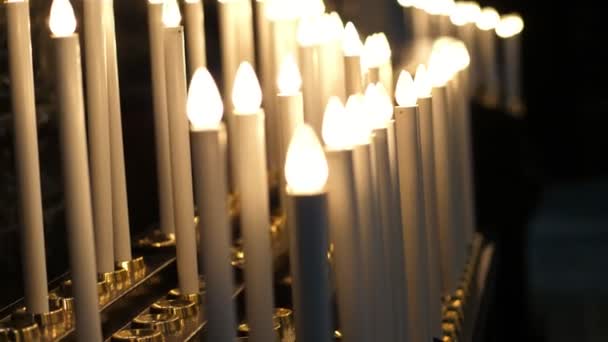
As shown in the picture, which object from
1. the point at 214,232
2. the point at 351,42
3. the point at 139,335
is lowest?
the point at 139,335

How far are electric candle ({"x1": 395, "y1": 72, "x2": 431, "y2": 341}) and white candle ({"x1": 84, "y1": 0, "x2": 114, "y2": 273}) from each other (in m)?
0.25

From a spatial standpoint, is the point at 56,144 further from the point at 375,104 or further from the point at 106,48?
the point at 375,104

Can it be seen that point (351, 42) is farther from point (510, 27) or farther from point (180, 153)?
point (510, 27)

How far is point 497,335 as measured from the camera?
155 centimetres

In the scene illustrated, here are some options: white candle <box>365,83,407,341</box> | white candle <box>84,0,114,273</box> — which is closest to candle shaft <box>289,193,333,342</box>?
white candle <box>365,83,407,341</box>

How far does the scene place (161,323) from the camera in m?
0.95

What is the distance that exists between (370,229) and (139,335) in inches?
9.8

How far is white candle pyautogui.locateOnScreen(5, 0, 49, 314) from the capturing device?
3.00 ft

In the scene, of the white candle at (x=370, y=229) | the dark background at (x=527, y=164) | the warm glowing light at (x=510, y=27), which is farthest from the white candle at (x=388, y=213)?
the warm glowing light at (x=510, y=27)

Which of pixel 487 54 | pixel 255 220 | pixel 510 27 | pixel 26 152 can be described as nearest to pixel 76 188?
pixel 26 152

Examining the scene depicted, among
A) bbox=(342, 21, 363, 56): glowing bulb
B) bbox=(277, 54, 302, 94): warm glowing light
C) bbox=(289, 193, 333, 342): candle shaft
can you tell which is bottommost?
bbox=(289, 193, 333, 342): candle shaft

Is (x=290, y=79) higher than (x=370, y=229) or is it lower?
higher

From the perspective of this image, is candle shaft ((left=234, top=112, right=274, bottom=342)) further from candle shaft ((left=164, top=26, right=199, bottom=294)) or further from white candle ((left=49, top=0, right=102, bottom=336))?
candle shaft ((left=164, top=26, right=199, bottom=294))

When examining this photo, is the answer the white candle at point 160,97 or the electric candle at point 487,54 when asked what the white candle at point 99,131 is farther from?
the electric candle at point 487,54
